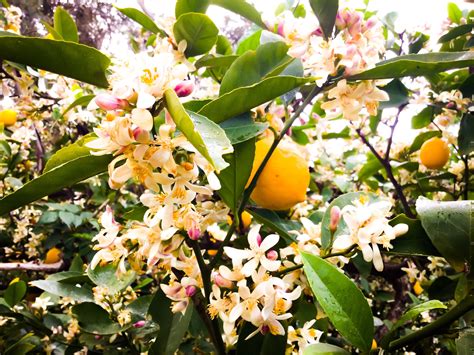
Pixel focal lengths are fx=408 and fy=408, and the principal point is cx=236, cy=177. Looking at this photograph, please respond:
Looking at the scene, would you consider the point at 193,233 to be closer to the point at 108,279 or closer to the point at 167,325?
the point at 167,325

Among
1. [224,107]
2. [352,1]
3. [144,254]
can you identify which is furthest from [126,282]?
[352,1]

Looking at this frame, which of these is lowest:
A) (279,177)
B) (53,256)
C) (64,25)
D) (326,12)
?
(53,256)

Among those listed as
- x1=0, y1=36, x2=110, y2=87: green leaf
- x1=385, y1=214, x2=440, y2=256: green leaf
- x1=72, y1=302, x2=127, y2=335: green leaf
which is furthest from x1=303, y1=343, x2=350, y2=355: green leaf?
x1=72, y1=302, x2=127, y2=335: green leaf

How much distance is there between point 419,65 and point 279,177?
0.81 feet

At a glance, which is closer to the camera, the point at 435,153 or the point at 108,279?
the point at 108,279

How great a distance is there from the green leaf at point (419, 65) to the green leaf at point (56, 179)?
13.1 inches

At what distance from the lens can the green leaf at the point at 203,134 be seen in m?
0.33

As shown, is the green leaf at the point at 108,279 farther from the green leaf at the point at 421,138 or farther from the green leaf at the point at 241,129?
the green leaf at the point at 421,138

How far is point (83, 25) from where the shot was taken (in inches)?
80.4

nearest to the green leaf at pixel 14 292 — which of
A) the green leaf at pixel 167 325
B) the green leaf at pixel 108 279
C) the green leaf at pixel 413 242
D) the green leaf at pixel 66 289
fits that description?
the green leaf at pixel 66 289

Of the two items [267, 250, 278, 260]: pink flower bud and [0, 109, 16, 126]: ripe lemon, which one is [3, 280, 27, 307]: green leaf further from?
[267, 250, 278, 260]: pink flower bud

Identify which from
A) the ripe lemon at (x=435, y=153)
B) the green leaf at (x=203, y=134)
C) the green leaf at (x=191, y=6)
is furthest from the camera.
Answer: the ripe lemon at (x=435, y=153)

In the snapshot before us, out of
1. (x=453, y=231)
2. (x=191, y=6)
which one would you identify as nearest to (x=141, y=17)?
(x=191, y=6)

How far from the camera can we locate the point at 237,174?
0.54 metres
